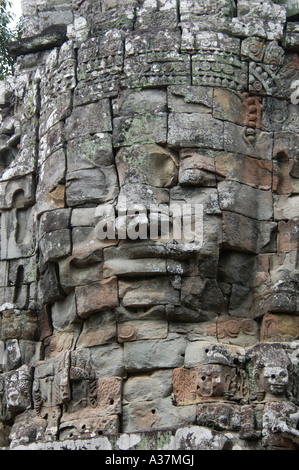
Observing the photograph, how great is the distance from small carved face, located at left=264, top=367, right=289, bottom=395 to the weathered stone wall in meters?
0.02

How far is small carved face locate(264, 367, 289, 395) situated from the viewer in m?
13.7

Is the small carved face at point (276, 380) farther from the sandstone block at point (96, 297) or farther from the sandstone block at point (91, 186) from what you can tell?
the sandstone block at point (91, 186)

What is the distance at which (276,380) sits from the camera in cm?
1377

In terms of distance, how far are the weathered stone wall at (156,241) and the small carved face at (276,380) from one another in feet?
0.05

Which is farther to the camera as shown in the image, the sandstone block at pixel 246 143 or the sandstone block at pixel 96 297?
the sandstone block at pixel 246 143

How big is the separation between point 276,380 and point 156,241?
2.15m

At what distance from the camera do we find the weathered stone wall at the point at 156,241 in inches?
550

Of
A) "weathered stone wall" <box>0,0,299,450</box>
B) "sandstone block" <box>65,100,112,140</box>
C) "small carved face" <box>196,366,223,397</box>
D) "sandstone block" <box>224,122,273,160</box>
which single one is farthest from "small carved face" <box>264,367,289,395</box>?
"sandstone block" <box>65,100,112,140</box>

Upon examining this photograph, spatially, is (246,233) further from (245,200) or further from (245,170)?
(245,170)

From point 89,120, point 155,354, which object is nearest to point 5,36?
point 89,120

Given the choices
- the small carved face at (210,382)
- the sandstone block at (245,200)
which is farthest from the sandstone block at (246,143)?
the small carved face at (210,382)

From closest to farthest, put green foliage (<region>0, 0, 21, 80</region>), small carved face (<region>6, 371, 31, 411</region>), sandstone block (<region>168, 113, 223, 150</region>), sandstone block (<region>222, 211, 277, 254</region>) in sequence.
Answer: sandstone block (<region>222, 211, 277, 254</region>)
sandstone block (<region>168, 113, 223, 150</region>)
small carved face (<region>6, 371, 31, 411</region>)
green foliage (<region>0, 0, 21, 80</region>)

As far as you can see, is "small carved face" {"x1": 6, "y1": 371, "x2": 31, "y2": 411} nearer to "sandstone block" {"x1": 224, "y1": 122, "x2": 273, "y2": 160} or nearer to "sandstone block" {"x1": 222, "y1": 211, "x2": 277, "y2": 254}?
"sandstone block" {"x1": 222, "y1": 211, "x2": 277, "y2": 254}
